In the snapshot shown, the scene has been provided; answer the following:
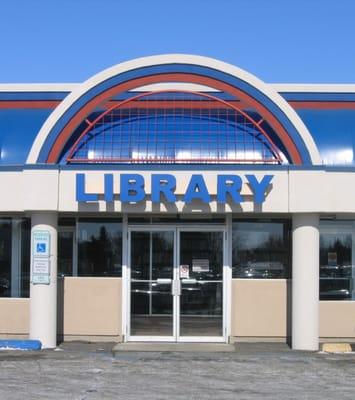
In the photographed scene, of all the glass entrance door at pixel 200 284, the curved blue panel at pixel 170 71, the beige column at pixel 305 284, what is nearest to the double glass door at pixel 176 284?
the glass entrance door at pixel 200 284

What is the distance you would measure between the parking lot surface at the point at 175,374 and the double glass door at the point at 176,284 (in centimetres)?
109

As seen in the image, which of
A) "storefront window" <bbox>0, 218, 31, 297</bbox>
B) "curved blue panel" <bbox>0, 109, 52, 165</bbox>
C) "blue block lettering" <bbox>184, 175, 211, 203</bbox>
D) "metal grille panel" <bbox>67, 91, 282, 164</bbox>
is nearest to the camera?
"blue block lettering" <bbox>184, 175, 211, 203</bbox>

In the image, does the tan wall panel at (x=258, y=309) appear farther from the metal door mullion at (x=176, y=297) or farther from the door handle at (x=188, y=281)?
the metal door mullion at (x=176, y=297)

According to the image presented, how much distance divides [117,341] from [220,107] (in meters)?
5.28

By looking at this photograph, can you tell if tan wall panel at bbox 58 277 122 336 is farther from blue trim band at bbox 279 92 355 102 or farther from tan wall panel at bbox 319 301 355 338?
blue trim band at bbox 279 92 355 102

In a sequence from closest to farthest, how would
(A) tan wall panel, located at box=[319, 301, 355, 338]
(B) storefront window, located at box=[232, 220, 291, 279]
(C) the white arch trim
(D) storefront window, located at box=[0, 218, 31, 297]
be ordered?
(C) the white arch trim
(A) tan wall panel, located at box=[319, 301, 355, 338]
(B) storefront window, located at box=[232, 220, 291, 279]
(D) storefront window, located at box=[0, 218, 31, 297]

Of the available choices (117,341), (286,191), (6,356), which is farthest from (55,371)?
(286,191)

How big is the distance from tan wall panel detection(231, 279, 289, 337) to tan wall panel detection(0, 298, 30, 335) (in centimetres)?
422

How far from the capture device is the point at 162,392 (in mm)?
9672

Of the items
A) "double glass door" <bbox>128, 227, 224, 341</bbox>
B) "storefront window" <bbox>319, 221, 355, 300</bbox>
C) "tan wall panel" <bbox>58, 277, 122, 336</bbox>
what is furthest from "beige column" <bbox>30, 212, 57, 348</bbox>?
"storefront window" <bbox>319, 221, 355, 300</bbox>

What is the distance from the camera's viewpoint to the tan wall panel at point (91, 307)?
47.2 feet

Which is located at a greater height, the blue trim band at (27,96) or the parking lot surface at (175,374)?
the blue trim band at (27,96)

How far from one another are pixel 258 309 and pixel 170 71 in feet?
16.8

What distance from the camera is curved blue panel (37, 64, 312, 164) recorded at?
13.6 meters
